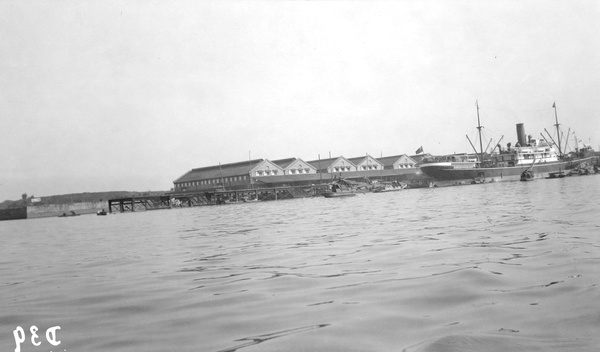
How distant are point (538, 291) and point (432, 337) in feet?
6.11

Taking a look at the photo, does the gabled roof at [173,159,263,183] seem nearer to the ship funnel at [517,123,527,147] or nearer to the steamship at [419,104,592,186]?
the steamship at [419,104,592,186]

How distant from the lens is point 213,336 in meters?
4.04

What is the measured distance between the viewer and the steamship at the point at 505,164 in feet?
243

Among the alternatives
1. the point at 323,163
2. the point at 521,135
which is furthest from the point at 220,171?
the point at 521,135

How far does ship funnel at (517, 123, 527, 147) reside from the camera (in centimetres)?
8081

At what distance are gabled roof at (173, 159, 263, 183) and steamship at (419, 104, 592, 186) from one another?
28.0 m

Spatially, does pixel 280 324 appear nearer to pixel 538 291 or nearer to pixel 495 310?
pixel 495 310

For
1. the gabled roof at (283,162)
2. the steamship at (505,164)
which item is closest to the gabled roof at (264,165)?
the gabled roof at (283,162)

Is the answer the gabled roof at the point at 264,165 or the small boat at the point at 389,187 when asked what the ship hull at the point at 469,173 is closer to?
the small boat at the point at 389,187

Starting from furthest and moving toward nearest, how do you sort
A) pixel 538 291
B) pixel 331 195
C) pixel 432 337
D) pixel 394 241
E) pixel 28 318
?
pixel 331 195 → pixel 394 241 → pixel 28 318 → pixel 538 291 → pixel 432 337

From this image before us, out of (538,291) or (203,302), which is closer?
(538,291)

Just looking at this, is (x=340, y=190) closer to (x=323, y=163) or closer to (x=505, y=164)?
(x=323, y=163)

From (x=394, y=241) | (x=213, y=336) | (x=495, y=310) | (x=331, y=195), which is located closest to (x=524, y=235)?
(x=394, y=241)

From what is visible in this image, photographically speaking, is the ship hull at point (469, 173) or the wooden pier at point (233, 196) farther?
the ship hull at point (469, 173)
